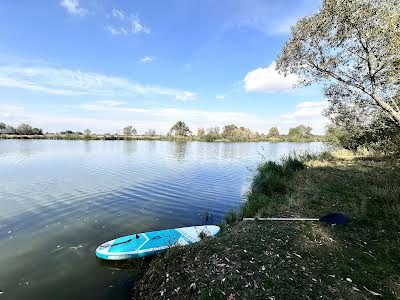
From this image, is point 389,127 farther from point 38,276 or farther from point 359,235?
point 38,276

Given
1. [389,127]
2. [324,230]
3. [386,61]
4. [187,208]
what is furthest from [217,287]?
[389,127]

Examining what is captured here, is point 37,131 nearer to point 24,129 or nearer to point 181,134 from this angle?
point 24,129

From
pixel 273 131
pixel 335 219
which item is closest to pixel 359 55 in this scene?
pixel 335 219

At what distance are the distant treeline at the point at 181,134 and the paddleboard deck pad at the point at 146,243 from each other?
73573mm

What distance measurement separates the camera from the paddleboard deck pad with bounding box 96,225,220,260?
6.08 meters

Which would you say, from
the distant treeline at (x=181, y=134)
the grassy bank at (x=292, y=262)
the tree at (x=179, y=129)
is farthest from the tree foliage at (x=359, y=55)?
the tree at (x=179, y=129)

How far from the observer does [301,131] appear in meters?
104

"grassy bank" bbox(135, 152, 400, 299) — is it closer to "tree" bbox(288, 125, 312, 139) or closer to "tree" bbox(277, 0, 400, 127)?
"tree" bbox(277, 0, 400, 127)

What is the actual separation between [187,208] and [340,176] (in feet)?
24.3

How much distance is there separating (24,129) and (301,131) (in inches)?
3864

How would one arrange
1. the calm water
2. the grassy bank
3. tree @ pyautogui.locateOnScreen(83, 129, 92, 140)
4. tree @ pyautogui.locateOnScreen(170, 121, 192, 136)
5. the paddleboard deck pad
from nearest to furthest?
the grassy bank → the calm water → the paddleboard deck pad → tree @ pyautogui.locateOnScreen(83, 129, 92, 140) → tree @ pyautogui.locateOnScreen(170, 121, 192, 136)

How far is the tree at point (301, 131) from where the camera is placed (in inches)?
3994

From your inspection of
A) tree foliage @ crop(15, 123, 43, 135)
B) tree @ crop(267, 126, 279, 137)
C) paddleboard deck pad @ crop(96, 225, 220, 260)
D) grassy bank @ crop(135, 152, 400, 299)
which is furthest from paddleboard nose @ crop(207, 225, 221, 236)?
tree @ crop(267, 126, 279, 137)

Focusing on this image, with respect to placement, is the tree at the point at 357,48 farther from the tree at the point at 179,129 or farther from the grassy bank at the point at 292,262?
the tree at the point at 179,129
